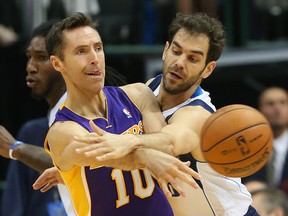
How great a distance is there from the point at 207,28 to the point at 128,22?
565 centimetres

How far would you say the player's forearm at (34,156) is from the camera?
652cm

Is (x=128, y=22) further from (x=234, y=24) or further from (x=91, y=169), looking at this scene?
(x=91, y=169)

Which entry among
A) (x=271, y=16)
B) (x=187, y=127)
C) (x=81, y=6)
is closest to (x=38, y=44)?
(x=187, y=127)

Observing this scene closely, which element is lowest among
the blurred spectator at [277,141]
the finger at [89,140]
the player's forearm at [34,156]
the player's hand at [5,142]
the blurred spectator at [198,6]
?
the blurred spectator at [277,141]

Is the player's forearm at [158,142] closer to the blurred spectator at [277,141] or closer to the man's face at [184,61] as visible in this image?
the man's face at [184,61]

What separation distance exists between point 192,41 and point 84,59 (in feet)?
2.43

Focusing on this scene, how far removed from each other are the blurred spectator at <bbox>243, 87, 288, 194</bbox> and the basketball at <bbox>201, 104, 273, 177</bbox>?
4390 millimetres

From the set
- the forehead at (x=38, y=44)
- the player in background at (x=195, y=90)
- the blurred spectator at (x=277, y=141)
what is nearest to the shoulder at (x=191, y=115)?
the player in background at (x=195, y=90)

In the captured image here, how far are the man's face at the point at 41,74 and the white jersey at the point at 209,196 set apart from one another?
5.72 feet

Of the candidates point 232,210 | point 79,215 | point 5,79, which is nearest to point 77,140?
point 79,215

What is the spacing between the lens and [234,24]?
1167 centimetres

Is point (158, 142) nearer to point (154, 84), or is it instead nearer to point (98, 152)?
point (98, 152)

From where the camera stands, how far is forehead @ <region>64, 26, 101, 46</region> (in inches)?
207

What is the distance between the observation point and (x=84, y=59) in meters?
5.25
